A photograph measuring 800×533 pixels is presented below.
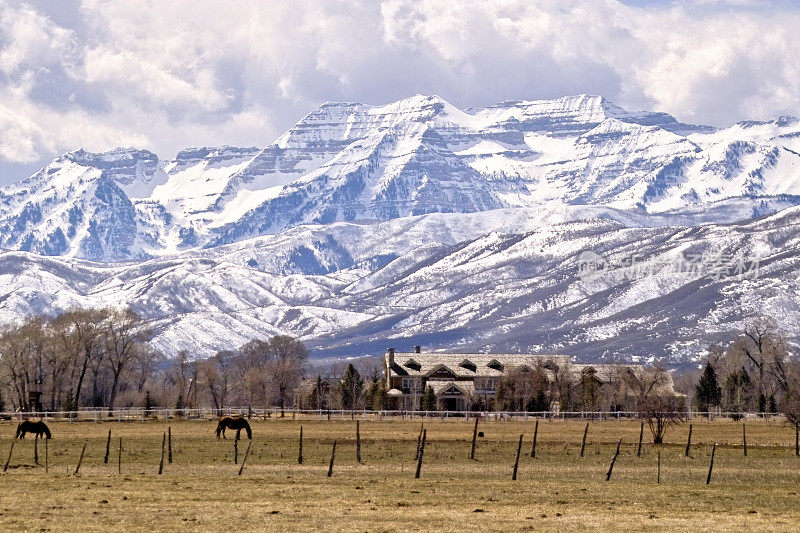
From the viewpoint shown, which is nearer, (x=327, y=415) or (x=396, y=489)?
(x=396, y=489)

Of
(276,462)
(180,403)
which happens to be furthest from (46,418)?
(276,462)

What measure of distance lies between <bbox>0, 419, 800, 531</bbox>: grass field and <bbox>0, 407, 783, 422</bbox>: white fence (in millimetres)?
56070

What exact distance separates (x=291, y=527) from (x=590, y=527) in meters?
10.7

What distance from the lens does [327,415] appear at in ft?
580

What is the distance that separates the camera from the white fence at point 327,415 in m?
165

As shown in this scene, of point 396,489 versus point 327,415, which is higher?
point 327,415

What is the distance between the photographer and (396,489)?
6712 centimetres

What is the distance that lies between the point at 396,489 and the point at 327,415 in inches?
4338

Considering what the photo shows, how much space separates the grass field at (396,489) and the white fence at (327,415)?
56070 millimetres

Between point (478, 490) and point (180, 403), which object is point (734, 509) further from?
point (180, 403)

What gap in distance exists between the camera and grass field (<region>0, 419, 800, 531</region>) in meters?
55.7

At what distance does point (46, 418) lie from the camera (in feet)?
529

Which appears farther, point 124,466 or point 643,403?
point 643,403

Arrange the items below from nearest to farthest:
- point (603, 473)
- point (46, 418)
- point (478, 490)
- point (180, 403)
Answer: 1. point (478, 490)
2. point (603, 473)
3. point (46, 418)
4. point (180, 403)
